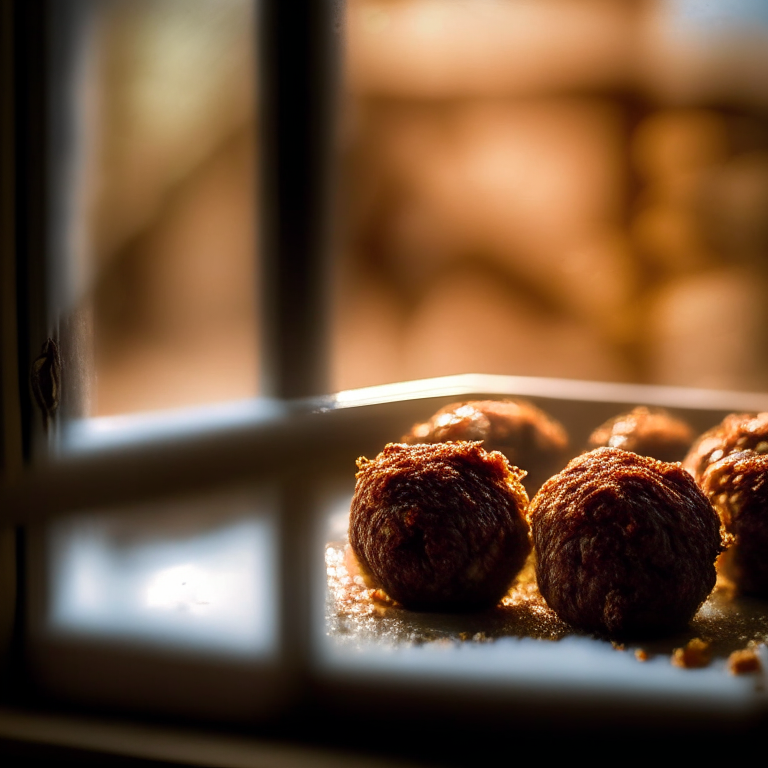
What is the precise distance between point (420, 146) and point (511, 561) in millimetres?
1344

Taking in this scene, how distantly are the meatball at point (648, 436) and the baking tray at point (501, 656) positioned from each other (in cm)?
19

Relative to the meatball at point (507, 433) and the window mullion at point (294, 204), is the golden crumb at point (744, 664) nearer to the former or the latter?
the meatball at point (507, 433)

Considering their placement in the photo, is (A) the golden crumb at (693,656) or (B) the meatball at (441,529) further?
(B) the meatball at (441,529)

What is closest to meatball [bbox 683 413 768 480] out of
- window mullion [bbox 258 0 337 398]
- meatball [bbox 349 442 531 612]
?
meatball [bbox 349 442 531 612]

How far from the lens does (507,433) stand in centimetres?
71

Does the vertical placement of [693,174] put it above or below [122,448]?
above

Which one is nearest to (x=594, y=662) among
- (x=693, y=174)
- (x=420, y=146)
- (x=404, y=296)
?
(x=404, y=296)

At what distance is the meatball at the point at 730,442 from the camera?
62 cm

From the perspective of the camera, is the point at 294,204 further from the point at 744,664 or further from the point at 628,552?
the point at 744,664

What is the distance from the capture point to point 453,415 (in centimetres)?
68

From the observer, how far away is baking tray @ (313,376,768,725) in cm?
32

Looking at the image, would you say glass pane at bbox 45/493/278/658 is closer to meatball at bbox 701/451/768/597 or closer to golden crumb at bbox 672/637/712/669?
golden crumb at bbox 672/637/712/669

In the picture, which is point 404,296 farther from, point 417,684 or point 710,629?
point 417,684

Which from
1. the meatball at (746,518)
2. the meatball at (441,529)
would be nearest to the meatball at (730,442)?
the meatball at (746,518)
